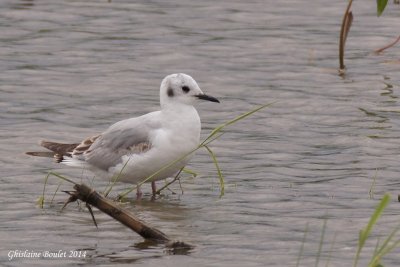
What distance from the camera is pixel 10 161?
12367 mm

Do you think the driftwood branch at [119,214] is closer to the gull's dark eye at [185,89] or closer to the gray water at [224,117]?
the gray water at [224,117]

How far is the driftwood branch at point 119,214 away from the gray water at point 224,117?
0.09m

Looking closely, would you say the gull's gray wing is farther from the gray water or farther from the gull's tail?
the gray water

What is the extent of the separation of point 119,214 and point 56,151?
10.8ft

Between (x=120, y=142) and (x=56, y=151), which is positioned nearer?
(x=120, y=142)

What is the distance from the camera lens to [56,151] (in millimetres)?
11875

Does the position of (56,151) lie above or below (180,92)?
below

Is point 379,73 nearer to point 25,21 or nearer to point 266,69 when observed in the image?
point 266,69

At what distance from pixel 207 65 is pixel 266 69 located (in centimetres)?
78

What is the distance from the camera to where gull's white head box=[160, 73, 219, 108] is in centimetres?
1121

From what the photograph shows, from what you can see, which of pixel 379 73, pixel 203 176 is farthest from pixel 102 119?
pixel 379 73

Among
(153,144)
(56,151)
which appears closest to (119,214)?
(153,144)

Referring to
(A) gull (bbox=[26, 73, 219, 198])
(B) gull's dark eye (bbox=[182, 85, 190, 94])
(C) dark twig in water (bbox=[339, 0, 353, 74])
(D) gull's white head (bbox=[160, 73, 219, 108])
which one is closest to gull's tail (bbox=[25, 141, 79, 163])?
(A) gull (bbox=[26, 73, 219, 198])

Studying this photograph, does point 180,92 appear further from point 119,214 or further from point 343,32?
point 343,32
